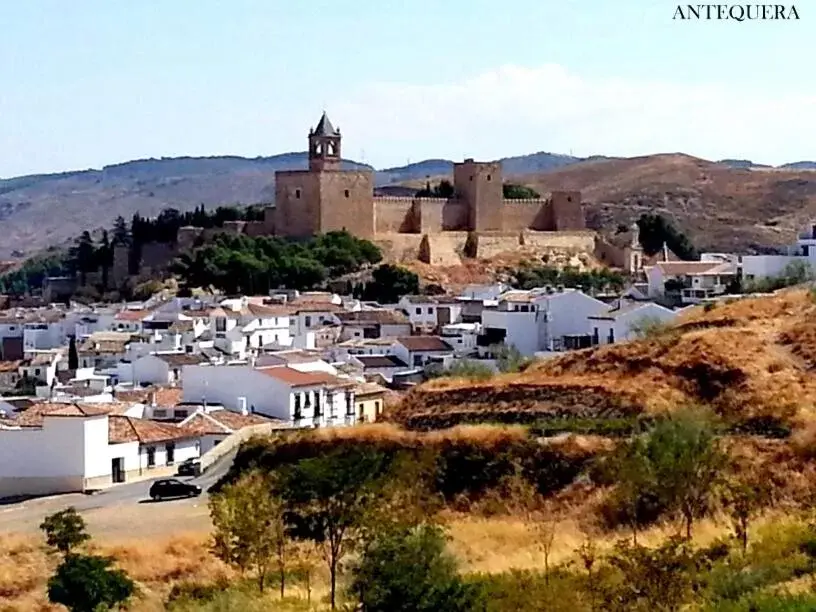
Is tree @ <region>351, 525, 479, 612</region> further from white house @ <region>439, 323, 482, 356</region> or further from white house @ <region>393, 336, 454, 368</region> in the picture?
white house @ <region>393, 336, 454, 368</region>

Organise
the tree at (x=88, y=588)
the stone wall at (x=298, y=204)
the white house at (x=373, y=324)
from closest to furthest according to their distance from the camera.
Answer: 1. the tree at (x=88, y=588)
2. the white house at (x=373, y=324)
3. the stone wall at (x=298, y=204)

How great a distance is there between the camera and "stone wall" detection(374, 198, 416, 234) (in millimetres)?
63000

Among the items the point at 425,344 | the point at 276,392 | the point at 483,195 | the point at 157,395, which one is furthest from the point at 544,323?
the point at 483,195

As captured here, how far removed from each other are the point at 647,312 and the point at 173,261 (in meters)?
30.7

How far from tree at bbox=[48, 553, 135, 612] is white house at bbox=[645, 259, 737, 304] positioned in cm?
2268

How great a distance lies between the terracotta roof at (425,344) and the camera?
A: 3859 centimetres

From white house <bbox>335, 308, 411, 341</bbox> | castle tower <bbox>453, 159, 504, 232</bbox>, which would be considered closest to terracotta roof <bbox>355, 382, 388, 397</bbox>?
white house <bbox>335, 308, 411, 341</bbox>

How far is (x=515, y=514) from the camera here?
690 inches

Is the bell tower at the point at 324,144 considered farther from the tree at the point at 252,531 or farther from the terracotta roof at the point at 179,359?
the tree at the point at 252,531

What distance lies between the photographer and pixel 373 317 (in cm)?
4572

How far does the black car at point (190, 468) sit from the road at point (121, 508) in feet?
0.77

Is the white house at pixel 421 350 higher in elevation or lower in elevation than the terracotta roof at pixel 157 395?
higher

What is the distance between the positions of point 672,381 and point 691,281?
2081cm

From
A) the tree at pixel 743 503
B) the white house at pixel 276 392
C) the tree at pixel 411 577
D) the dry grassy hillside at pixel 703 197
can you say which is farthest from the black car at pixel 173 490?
the dry grassy hillside at pixel 703 197
